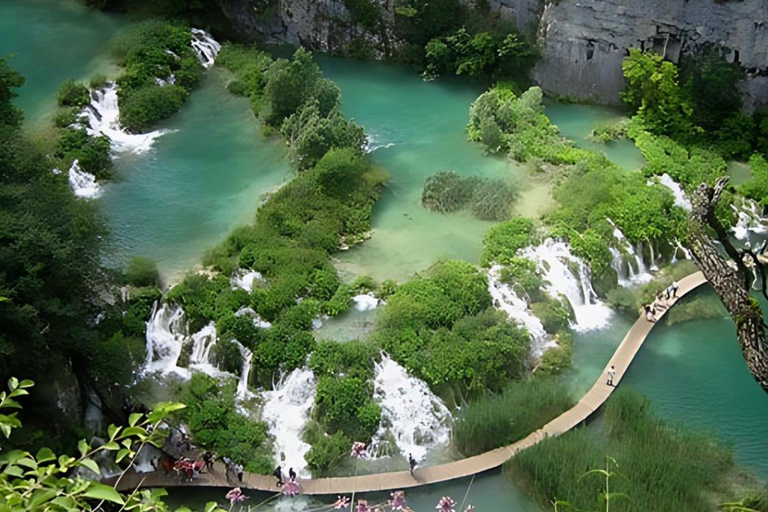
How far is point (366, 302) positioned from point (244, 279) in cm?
262

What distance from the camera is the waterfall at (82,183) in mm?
20797

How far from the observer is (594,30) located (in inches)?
996

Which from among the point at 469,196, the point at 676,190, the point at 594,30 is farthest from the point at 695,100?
the point at 469,196

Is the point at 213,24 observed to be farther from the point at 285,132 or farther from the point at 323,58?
the point at 285,132

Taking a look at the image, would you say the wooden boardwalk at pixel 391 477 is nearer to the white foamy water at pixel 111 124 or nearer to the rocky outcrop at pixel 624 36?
the white foamy water at pixel 111 124

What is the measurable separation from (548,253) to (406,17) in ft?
40.9

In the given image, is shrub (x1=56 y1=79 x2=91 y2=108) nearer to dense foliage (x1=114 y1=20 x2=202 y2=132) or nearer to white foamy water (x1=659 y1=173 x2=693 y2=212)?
dense foliage (x1=114 y1=20 x2=202 y2=132)

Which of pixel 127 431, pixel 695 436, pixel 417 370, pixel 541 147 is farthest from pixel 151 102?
pixel 127 431

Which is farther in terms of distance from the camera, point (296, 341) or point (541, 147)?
point (541, 147)

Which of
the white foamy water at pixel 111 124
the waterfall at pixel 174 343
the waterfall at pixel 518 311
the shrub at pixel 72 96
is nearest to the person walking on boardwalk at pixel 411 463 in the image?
the waterfall at pixel 518 311

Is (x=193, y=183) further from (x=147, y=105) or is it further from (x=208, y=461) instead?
(x=208, y=461)

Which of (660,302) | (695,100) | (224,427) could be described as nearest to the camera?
(224,427)

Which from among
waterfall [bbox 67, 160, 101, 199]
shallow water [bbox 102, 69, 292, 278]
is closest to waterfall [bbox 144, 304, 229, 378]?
shallow water [bbox 102, 69, 292, 278]

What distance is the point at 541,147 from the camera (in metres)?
22.8
